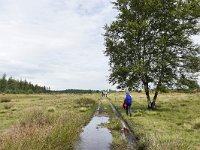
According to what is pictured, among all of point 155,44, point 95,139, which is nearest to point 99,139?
point 95,139

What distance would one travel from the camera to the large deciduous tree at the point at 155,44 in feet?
124

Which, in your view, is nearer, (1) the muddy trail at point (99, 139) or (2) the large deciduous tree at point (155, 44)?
(1) the muddy trail at point (99, 139)

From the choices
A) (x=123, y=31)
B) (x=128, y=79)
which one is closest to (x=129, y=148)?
(x=128, y=79)

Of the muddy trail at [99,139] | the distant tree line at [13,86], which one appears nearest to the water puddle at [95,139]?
the muddy trail at [99,139]

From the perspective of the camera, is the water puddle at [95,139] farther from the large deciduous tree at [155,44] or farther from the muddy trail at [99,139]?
the large deciduous tree at [155,44]

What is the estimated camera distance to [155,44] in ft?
126

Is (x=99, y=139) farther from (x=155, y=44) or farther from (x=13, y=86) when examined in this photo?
(x=13, y=86)

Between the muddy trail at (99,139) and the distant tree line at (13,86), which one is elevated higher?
the distant tree line at (13,86)

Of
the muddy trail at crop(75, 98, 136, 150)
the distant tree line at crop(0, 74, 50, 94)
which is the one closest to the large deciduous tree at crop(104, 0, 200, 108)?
the muddy trail at crop(75, 98, 136, 150)

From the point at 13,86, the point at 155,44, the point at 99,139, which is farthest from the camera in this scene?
the point at 13,86

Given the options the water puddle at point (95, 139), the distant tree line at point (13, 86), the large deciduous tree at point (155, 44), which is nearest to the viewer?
the water puddle at point (95, 139)

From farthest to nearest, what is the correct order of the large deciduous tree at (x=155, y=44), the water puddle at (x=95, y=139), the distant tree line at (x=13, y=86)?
the distant tree line at (x=13, y=86)
the large deciduous tree at (x=155, y=44)
the water puddle at (x=95, y=139)

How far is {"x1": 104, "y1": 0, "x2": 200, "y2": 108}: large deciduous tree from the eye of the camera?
37.9 meters

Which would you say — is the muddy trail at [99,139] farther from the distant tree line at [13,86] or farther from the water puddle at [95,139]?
the distant tree line at [13,86]
